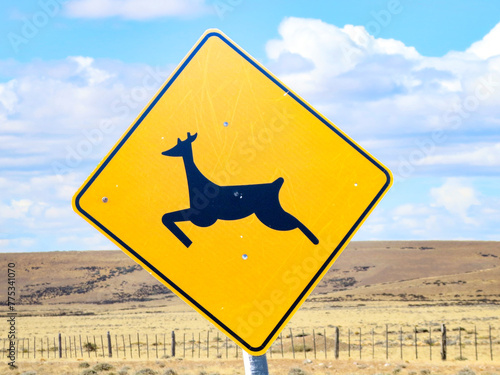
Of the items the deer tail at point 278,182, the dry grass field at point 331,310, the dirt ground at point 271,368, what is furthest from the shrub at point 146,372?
the deer tail at point 278,182

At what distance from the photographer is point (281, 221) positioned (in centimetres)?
237

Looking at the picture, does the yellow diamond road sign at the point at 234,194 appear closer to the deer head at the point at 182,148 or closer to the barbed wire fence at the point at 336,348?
the deer head at the point at 182,148

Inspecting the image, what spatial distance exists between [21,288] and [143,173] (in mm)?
110098

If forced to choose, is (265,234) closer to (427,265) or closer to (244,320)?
(244,320)

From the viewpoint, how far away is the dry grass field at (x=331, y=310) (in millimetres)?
20427

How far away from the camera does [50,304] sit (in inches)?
3440

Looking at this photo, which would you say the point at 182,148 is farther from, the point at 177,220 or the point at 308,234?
the point at 308,234

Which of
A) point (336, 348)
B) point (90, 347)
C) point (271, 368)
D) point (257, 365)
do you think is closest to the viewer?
point (257, 365)

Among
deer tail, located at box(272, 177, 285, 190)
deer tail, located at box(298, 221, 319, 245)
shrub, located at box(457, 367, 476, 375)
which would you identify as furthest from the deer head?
shrub, located at box(457, 367, 476, 375)

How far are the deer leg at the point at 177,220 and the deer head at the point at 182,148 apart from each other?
0.25 metres

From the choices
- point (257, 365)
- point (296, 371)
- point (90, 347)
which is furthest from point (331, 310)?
point (257, 365)

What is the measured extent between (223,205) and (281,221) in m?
0.26

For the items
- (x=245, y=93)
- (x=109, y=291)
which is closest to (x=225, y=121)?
(x=245, y=93)

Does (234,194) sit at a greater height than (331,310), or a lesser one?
greater
